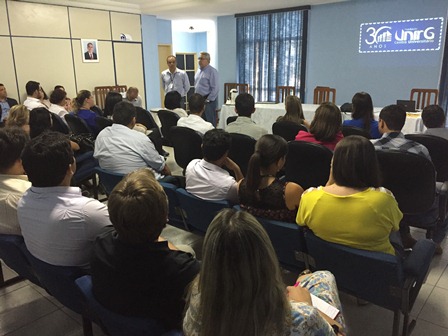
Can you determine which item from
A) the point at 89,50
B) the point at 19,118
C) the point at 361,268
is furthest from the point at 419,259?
the point at 89,50

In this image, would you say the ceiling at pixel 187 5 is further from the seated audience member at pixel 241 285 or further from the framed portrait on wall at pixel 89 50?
the seated audience member at pixel 241 285

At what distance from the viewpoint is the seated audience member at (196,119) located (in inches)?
159

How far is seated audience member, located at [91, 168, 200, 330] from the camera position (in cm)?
123

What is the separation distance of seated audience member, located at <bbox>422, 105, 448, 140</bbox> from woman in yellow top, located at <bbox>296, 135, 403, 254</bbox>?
1.94 meters

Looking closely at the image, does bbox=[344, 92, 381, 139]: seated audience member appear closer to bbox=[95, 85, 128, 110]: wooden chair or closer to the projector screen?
the projector screen

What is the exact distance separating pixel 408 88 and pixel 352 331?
257 inches

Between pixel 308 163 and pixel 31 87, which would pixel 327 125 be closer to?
pixel 308 163

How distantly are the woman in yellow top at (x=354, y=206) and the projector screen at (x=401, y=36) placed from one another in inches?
251

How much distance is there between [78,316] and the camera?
2.19m

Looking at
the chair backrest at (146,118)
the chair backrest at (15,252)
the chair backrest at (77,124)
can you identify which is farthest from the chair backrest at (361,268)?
the chair backrest at (146,118)

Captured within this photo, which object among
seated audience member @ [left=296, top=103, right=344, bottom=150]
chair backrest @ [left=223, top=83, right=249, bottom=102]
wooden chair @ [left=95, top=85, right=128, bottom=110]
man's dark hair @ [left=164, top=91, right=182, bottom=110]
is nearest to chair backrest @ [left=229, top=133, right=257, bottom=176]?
seated audience member @ [left=296, top=103, right=344, bottom=150]

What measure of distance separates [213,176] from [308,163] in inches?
31.4

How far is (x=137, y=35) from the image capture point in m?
9.01

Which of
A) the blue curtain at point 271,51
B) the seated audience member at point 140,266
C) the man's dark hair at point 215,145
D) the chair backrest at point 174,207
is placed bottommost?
the chair backrest at point 174,207
